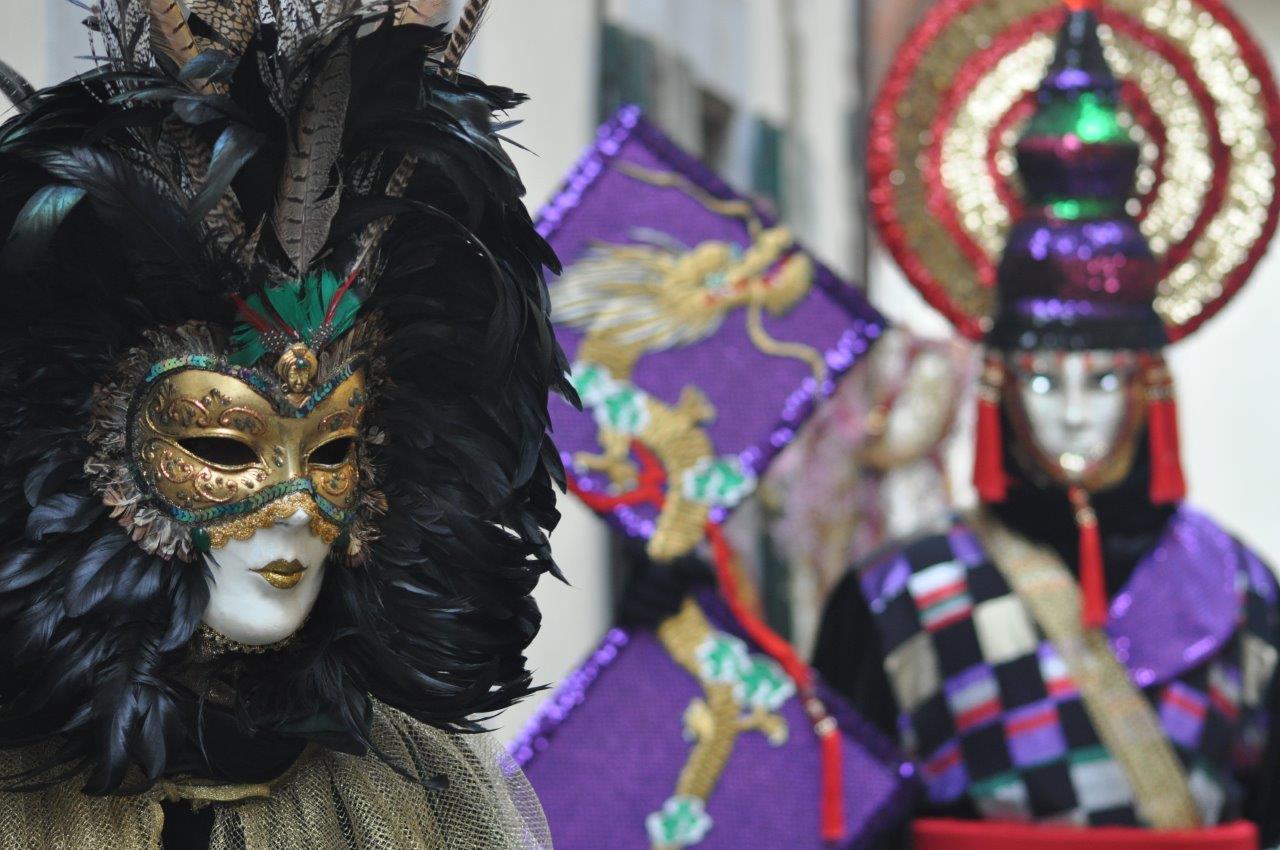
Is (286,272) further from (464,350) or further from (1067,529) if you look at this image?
(1067,529)

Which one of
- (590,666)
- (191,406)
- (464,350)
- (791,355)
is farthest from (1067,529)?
(191,406)

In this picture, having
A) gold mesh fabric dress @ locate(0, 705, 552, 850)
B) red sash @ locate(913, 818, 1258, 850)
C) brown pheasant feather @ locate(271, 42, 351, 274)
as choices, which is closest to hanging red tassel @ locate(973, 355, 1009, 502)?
red sash @ locate(913, 818, 1258, 850)

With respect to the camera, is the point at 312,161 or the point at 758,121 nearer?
the point at 312,161

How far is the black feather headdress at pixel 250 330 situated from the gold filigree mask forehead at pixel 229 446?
0.02m

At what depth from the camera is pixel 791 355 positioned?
8.85 ft

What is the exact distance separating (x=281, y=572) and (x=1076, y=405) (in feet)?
4.99

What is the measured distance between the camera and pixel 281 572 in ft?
5.39

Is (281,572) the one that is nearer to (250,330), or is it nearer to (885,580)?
(250,330)

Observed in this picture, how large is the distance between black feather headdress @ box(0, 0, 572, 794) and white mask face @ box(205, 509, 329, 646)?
0.02m

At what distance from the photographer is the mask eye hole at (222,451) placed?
5.36ft

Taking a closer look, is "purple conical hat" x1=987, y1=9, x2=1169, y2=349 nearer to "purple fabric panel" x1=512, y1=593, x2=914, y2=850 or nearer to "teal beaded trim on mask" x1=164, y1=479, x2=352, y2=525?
"purple fabric panel" x1=512, y1=593, x2=914, y2=850

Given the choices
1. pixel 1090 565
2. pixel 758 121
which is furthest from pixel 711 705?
pixel 758 121

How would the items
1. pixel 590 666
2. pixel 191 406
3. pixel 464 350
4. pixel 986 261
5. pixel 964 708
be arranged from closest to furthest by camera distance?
pixel 191 406 → pixel 464 350 → pixel 590 666 → pixel 964 708 → pixel 986 261

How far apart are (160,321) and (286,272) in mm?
98
